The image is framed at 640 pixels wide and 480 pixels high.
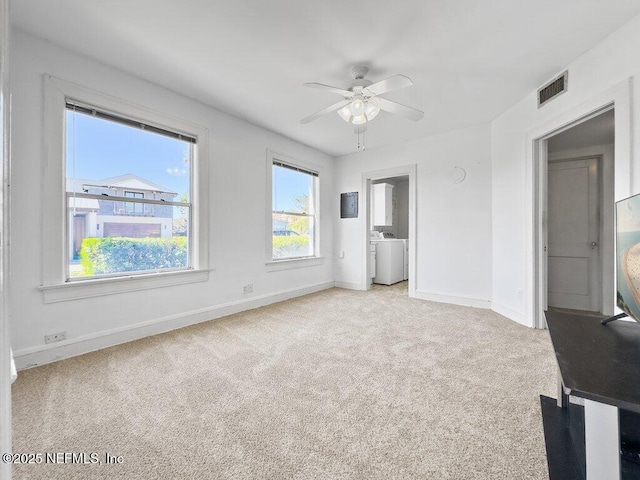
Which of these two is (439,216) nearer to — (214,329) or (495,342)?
(495,342)

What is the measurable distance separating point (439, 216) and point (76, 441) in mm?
4312

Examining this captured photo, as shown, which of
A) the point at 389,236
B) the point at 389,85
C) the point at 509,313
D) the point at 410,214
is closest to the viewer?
the point at 389,85

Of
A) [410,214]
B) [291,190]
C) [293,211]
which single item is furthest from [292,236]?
[410,214]

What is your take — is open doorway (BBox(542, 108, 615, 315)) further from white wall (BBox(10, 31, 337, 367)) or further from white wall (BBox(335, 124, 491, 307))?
white wall (BBox(10, 31, 337, 367))

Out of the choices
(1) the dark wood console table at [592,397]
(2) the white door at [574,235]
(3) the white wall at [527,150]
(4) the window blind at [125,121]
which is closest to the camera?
(1) the dark wood console table at [592,397]

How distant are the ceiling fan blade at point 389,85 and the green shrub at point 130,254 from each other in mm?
2398

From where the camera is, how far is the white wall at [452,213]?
3811 millimetres

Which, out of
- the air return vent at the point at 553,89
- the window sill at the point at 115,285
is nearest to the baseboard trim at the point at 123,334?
the window sill at the point at 115,285

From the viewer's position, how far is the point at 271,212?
4.05m

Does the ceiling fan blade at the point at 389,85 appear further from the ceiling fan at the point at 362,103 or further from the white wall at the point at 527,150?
the white wall at the point at 527,150

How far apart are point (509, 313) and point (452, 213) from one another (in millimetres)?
1496

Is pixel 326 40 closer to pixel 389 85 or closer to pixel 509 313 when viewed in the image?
pixel 389 85

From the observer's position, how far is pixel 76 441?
1.36 metres


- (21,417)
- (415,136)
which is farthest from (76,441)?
(415,136)
